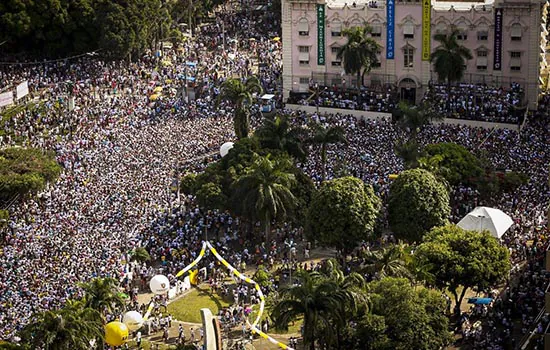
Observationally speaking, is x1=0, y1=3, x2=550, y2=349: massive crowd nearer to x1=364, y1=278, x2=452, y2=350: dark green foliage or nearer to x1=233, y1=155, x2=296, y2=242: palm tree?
x1=233, y1=155, x2=296, y2=242: palm tree

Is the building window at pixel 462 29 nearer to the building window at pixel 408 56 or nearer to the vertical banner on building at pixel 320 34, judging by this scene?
the building window at pixel 408 56

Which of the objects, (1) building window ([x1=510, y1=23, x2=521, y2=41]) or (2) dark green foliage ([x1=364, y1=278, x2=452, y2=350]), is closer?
(2) dark green foliage ([x1=364, y1=278, x2=452, y2=350])

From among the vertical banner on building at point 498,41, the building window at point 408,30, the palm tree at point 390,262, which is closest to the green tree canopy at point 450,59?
the vertical banner on building at point 498,41

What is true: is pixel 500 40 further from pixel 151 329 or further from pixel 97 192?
pixel 151 329

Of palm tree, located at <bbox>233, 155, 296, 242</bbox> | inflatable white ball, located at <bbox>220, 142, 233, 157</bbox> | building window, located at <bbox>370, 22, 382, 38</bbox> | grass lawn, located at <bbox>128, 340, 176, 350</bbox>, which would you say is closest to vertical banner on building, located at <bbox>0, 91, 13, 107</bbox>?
inflatable white ball, located at <bbox>220, 142, 233, 157</bbox>

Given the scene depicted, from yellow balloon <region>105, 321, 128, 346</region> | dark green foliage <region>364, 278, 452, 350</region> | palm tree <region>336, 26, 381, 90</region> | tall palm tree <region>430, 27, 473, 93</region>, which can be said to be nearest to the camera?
dark green foliage <region>364, 278, 452, 350</region>

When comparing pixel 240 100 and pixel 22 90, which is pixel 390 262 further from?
pixel 22 90

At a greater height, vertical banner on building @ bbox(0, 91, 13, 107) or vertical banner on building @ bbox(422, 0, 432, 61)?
vertical banner on building @ bbox(422, 0, 432, 61)

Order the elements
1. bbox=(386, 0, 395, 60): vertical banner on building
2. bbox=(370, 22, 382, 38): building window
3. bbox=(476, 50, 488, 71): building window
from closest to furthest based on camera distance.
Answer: bbox=(476, 50, 488, 71): building window
bbox=(386, 0, 395, 60): vertical banner on building
bbox=(370, 22, 382, 38): building window

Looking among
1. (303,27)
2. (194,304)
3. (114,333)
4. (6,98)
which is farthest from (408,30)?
(114,333)

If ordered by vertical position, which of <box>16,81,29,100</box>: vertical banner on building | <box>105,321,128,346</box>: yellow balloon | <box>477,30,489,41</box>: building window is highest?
<box>477,30,489,41</box>: building window
